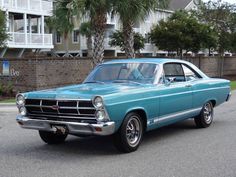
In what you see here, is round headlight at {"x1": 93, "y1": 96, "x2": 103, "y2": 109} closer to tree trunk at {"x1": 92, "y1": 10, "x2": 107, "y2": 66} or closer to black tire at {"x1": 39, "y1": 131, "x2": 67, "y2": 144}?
black tire at {"x1": 39, "y1": 131, "x2": 67, "y2": 144}

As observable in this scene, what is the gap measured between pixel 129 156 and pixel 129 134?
46 cm

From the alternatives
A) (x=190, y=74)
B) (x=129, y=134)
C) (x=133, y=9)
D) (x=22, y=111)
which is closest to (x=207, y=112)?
(x=190, y=74)

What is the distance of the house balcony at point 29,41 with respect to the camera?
3422 cm

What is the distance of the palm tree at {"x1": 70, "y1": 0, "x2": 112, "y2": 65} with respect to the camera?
16969 millimetres

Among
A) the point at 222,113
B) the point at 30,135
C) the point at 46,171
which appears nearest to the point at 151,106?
the point at 46,171

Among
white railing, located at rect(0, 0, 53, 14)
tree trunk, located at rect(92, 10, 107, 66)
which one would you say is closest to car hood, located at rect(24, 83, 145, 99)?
tree trunk, located at rect(92, 10, 107, 66)

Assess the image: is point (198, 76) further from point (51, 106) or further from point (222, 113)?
point (51, 106)

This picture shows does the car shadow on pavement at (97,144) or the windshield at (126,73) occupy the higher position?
the windshield at (126,73)

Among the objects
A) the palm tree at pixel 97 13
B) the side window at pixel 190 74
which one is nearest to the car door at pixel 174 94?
the side window at pixel 190 74

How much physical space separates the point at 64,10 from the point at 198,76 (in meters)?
9.54

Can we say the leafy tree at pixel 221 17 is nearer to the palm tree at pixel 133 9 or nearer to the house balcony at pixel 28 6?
the house balcony at pixel 28 6

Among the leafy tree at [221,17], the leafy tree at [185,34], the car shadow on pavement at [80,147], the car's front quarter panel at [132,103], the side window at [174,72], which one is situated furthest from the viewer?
the leafy tree at [221,17]

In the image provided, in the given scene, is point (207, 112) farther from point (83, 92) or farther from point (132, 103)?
A: point (83, 92)

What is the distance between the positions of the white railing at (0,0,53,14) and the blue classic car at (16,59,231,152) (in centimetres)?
2712
